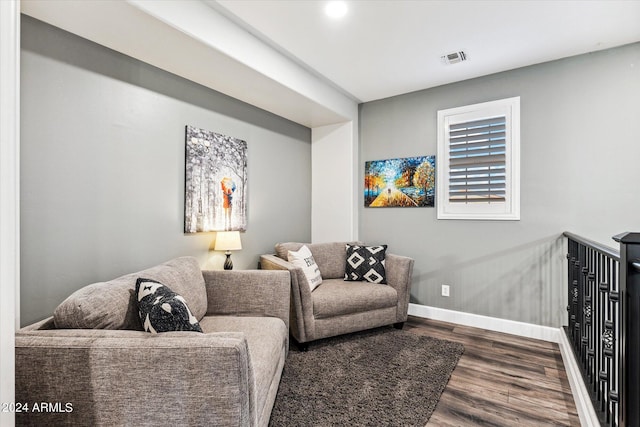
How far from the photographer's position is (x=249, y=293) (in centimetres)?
225

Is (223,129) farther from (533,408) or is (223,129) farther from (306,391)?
(533,408)

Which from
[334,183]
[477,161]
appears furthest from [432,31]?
[334,183]

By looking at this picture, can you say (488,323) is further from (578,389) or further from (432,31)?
(432,31)

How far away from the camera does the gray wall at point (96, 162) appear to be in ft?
6.03

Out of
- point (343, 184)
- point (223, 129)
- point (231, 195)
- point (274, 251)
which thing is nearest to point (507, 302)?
point (343, 184)

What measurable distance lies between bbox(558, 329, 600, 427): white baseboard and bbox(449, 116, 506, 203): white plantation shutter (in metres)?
1.40

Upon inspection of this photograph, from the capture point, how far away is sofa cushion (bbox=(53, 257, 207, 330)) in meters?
1.26

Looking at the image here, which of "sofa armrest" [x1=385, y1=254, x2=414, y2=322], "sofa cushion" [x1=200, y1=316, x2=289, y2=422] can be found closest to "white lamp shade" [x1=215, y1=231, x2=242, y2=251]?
"sofa cushion" [x1=200, y1=316, x2=289, y2=422]

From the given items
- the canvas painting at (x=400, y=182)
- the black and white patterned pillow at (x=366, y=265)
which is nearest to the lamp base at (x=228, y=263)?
the black and white patterned pillow at (x=366, y=265)

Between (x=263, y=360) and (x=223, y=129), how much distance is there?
2191 millimetres

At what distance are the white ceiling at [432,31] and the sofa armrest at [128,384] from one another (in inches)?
85.1

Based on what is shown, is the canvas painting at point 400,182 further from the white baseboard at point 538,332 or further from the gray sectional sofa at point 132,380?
the gray sectional sofa at point 132,380

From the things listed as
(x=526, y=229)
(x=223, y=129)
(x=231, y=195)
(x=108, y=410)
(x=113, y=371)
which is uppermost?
(x=223, y=129)

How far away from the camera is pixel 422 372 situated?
228 centimetres
